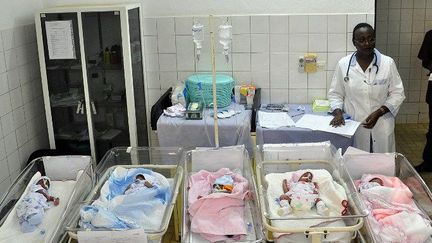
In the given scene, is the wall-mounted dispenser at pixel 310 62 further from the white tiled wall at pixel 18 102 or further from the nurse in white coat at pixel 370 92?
the white tiled wall at pixel 18 102

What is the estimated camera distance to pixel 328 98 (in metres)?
3.77

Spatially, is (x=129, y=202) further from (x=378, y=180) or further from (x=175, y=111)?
(x=378, y=180)

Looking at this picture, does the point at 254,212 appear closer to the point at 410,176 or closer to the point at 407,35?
the point at 410,176

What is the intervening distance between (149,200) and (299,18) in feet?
6.64

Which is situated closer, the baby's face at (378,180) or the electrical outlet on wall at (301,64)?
the baby's face at (378,180)

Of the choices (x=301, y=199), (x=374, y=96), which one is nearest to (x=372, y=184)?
(x=301, y=199)

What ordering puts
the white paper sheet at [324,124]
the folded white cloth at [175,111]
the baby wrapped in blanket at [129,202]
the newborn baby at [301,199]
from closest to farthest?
the baby wrapped in blanket at [129,202] → the newborn baby at [301,199] → the white paper sheet at [324,124] → the folded white cloth at [175,111]

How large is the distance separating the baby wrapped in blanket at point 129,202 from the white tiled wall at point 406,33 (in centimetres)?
364

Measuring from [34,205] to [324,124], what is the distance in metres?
2.02

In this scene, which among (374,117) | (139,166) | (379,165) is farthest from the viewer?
(374,117)

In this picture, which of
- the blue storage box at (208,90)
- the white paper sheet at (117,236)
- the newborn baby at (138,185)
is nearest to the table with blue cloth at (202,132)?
the blue storage box at (208,90)

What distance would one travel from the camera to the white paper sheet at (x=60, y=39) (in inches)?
144

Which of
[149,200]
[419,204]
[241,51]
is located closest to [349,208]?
[419,204]

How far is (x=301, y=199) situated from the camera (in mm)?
2562
